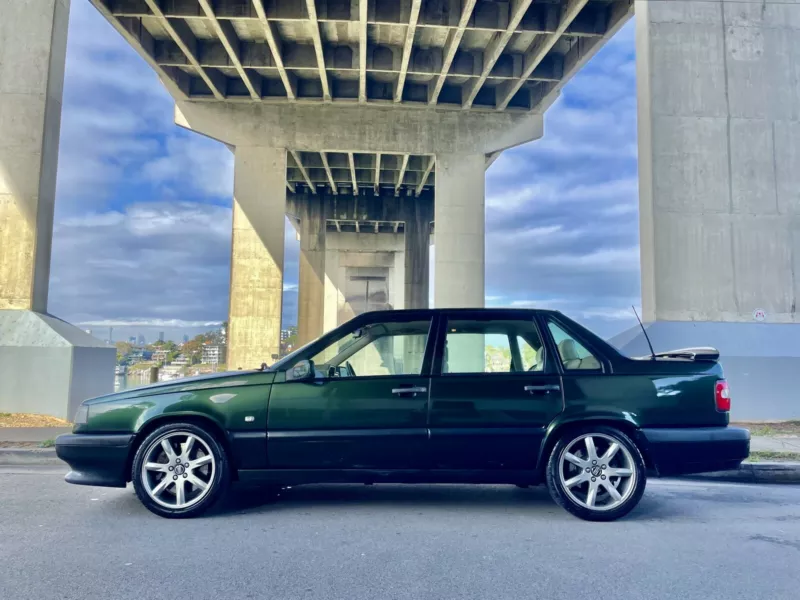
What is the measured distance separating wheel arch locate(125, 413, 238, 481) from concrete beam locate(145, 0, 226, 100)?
52.7 feet

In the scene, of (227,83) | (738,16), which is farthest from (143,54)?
(738,16)

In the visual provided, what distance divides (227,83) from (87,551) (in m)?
22.3

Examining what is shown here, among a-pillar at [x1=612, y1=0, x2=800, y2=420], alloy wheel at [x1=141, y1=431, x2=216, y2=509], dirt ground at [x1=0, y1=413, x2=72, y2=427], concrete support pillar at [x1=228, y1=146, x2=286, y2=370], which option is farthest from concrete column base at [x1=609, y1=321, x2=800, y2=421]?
concrete support pillar at [x1=228, y1=146, x2=286, y2=370]

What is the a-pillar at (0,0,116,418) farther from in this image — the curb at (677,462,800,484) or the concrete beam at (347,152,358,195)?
the concrete beam at (347,152,358,195)

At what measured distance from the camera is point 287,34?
19750 millimetres

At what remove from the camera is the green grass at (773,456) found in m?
6.87

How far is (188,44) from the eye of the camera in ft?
64.8

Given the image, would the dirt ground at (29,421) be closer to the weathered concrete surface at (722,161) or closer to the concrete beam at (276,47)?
the weathered concrete surface at (722,161)

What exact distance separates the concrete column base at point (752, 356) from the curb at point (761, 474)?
13.9 ft

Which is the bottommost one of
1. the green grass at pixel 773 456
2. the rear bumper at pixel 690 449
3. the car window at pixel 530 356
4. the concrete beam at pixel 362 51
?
the green grass at pixel 773 456

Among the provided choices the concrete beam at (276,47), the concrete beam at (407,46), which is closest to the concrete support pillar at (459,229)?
the concrete beam at (407,46)

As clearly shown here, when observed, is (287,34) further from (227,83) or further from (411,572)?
(411,572)

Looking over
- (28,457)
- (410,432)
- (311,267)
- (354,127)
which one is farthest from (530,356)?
(311,267)

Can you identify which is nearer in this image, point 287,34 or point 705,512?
point 705,512
